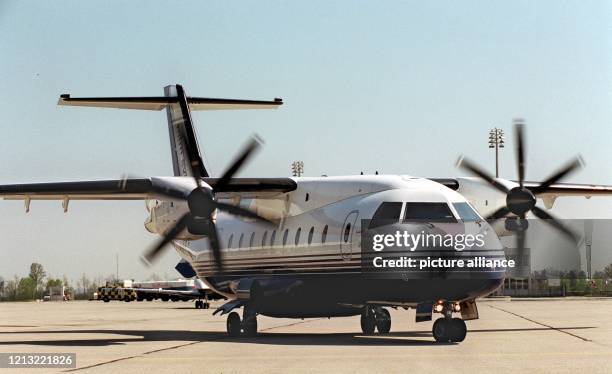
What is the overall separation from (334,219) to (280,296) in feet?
9.00

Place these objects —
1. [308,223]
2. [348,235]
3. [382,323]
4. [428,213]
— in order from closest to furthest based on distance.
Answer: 1. [428,213]
2. [348,235]
3. [308,223]
4. [382,323]

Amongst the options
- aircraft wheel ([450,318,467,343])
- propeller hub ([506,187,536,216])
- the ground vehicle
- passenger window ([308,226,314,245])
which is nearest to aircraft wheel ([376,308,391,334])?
passenger window ([308,226,314,245])

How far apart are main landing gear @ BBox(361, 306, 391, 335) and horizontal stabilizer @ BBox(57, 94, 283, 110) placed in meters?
9.00

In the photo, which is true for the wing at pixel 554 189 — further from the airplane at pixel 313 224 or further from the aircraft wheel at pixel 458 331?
the aircraft wheel at pixel 458 331

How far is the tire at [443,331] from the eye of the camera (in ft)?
71.3

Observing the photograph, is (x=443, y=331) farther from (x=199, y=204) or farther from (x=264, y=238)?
(x=264, y=238)

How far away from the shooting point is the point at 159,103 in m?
33.1

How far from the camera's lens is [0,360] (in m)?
18.2

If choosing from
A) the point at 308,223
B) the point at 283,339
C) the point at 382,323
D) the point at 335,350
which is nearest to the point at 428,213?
the point at 308,223

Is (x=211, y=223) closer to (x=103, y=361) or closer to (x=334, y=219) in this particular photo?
(x=334, y=219)

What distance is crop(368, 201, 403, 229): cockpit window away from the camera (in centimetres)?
2247

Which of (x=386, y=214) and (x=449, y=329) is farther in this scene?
(x=386, y=214)

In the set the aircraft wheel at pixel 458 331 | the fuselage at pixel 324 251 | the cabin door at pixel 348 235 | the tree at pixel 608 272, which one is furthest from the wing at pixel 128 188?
the tree at pixel 608 272

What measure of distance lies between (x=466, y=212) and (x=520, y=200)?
18.6 feet
